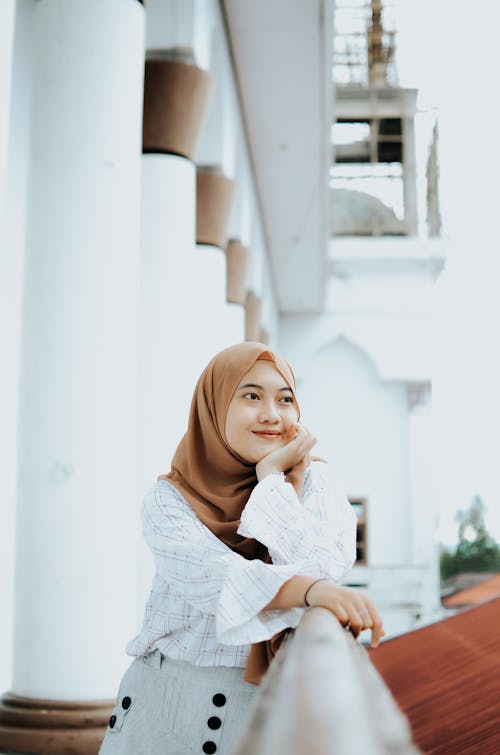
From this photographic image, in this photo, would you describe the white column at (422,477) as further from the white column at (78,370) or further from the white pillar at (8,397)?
the white column at (78,370)

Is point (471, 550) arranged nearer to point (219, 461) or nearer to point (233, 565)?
point (219, 461)

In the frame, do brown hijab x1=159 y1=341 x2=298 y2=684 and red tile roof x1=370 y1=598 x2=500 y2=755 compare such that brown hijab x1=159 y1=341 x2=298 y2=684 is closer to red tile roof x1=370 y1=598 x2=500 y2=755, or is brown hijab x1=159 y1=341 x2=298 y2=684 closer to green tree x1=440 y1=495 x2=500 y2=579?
red tile roof x1=370 y1=598 x2=500 y2=755

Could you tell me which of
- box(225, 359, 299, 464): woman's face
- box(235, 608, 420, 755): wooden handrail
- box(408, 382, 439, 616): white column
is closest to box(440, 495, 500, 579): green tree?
box(408, 382, 439, 616): white column

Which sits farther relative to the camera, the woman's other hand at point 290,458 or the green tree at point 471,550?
the green tree at point 471,550

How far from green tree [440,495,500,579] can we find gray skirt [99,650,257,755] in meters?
17.2

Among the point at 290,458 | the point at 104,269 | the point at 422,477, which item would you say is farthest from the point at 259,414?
the point at 422,477

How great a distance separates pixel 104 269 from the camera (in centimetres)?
345

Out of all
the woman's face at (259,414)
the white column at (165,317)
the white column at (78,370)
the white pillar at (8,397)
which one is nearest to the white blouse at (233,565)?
the woman's face at (259,414)

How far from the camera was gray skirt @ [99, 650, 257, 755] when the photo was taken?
4.77 ft

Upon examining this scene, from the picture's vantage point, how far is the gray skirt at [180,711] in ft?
4.77

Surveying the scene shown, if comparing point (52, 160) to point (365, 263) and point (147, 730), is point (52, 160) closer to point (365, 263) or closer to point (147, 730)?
point (147, 730)

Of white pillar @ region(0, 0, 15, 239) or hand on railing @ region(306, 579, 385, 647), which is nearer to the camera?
hand on railing @ region(306, 579, 385, 647)

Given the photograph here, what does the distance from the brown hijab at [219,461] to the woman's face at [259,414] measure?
14 millimetres

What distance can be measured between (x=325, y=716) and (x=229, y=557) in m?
0.93
